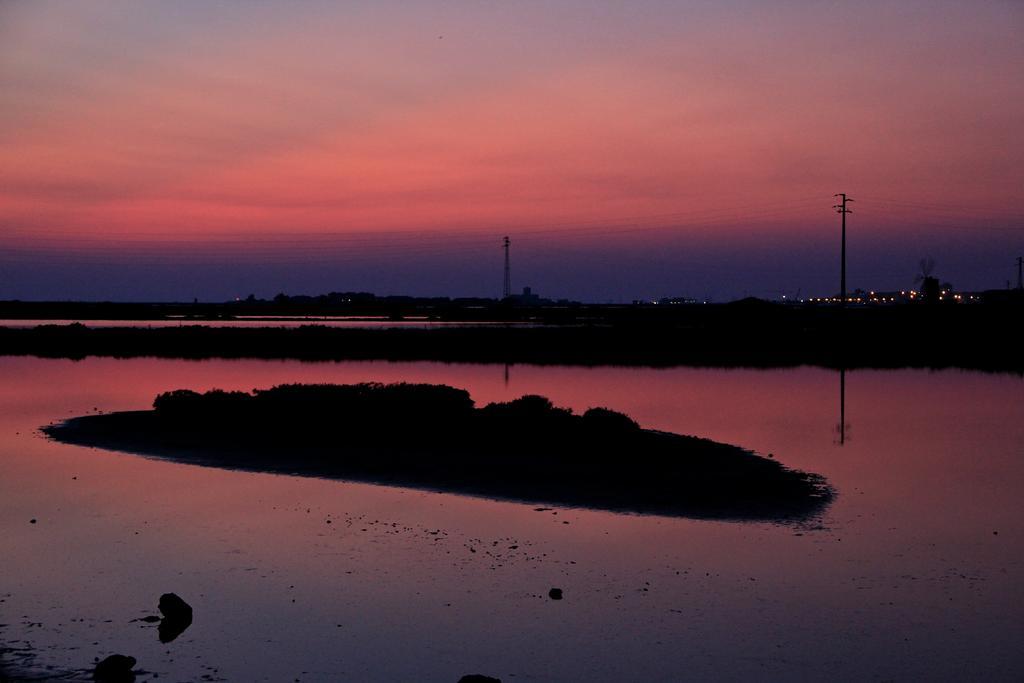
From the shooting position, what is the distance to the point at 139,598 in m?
14.2

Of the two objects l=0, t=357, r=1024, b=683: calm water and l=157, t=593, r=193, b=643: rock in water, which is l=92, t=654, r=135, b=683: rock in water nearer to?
l=0, t=357, r=1024, b=683: calm water

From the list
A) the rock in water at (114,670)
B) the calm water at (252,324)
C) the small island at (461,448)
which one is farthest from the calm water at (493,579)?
the calm water at (252,324)

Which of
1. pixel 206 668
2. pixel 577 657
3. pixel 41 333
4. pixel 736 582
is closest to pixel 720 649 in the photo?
pixel 577 657

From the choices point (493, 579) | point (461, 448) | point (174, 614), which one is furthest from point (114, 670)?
point (461, 448)

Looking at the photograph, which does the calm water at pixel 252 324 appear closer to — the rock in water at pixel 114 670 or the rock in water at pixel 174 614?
the rock in water at pixel 174 614

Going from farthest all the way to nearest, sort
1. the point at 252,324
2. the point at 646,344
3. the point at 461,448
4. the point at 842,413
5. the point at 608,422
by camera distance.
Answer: the point at 252,324 < the point at 646,344 < the point at 842,413 < the point at 608,422 < the point at 461,448

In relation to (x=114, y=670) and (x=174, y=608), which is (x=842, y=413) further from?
(x=114, y=670)

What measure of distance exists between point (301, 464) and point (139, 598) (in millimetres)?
11497

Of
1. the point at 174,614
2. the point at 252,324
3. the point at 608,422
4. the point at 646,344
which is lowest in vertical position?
the point at 174,614

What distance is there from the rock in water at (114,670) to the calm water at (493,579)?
0.40m

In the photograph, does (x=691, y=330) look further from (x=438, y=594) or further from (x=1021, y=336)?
(x=438, y=594)

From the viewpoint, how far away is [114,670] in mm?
11055

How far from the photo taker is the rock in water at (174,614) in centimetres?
1294

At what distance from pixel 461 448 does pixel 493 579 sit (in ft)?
39.2
